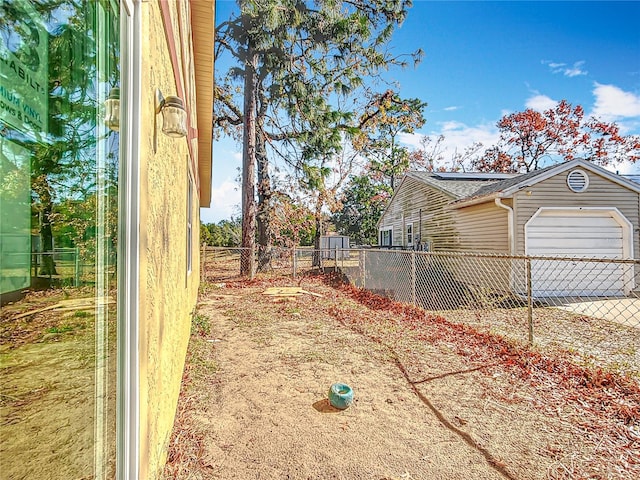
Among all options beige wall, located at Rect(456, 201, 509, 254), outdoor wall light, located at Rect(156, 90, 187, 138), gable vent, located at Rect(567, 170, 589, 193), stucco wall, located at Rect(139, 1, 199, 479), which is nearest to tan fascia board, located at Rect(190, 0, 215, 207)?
stucco wall, located at Rect(139, 1, 199, 479)

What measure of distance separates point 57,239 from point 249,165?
42.1 feet

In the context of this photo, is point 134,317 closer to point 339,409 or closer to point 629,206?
point 339,409

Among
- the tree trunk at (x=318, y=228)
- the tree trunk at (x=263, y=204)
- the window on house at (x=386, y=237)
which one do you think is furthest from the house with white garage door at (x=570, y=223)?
the window on house at (x=386, y=237)

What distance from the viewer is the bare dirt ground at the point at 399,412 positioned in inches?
91.0

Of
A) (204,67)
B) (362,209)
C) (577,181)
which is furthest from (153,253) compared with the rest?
(362,209)

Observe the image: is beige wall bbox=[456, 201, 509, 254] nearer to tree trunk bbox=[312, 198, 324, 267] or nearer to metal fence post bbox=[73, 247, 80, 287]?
tree trunk bbox=[312, 198, 324, 267]

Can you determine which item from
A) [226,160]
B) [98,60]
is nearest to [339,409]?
[98,60]

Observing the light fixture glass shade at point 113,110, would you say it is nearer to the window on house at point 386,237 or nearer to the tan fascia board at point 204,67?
the tan fascia board at point 204,67

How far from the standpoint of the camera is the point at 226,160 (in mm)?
16141

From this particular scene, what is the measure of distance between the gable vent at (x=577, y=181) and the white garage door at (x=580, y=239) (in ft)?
1.88

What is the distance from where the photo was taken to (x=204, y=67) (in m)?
5.71

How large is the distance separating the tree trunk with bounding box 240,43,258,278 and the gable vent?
10191 millimetres

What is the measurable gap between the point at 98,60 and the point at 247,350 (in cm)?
435

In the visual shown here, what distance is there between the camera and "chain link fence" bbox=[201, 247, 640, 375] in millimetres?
4824
